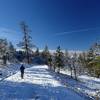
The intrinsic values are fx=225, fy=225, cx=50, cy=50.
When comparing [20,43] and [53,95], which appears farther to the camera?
[20,43]

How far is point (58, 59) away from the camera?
241 ft

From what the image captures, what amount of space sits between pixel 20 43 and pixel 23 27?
20.2ft

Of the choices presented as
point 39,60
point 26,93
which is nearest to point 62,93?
point 26,93

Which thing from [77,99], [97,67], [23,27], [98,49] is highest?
[23,27]

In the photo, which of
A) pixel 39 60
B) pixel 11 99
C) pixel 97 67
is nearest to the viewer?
pixel 11 99

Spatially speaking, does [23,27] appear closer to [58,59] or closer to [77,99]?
[58,59]

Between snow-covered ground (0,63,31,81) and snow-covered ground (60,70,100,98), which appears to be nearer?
snow-covered ground (60,70,100,98)

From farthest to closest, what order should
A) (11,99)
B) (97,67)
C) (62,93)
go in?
(97,67) → (62,93) → (11,99)

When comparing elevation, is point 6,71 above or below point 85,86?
above

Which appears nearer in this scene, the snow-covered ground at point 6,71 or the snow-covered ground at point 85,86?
the snow-covered ground at point 85,86

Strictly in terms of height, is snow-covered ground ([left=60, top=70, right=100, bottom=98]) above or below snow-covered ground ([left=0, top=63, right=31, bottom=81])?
below

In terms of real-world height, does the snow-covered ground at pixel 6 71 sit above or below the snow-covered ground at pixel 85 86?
above

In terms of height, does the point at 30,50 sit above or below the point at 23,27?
below

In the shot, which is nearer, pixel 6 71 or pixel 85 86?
pixel 85 86
